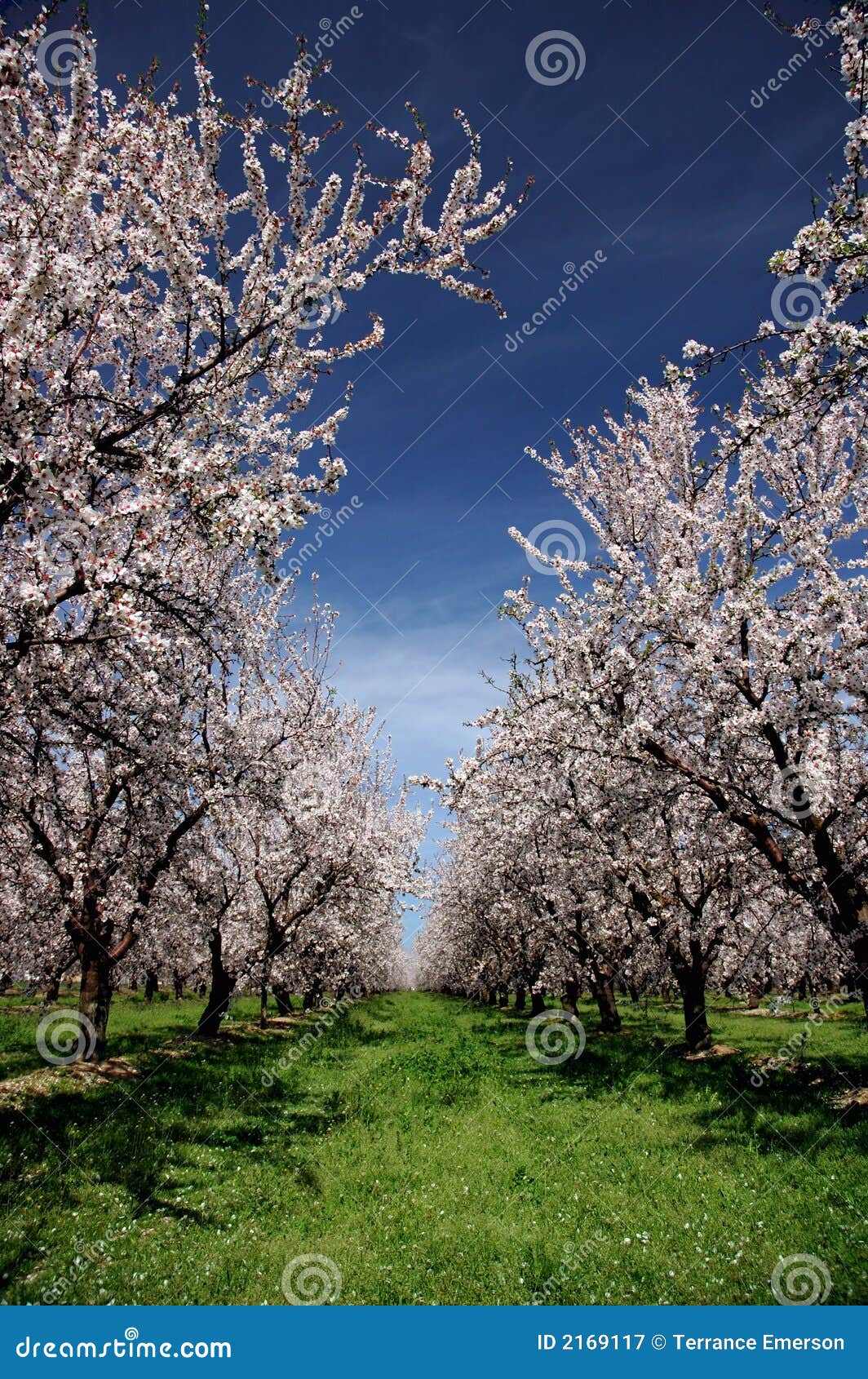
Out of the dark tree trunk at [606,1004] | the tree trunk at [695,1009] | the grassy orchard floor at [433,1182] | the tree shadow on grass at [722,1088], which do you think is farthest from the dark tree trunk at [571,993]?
the grassy orchard floor at [433,1182]

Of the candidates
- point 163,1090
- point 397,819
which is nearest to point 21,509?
point 163,1090

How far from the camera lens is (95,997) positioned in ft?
47.5

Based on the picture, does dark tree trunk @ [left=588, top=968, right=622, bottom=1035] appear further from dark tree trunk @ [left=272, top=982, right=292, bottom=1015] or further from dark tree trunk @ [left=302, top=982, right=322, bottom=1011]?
dark tree trunk @ [left=302, top=982, right=322, bottom=1011]

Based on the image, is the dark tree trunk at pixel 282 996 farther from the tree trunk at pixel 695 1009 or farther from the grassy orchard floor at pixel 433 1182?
the tree trunk at pixel 695 1009

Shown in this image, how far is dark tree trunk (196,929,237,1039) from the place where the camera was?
1959 cm

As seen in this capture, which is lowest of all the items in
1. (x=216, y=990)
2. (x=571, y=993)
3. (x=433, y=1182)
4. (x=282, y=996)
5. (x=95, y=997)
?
(x=282, y=996)

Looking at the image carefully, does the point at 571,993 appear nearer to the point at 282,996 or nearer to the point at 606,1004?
the point at 606,1004

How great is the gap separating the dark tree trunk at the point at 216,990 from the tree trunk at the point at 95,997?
446 centimetres

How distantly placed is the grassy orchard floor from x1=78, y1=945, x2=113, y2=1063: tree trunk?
78 cm

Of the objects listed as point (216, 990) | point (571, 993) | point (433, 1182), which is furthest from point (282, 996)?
point (433, 1182)

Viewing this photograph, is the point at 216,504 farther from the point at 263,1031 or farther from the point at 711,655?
the point at 263,1031

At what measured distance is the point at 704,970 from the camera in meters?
17.2

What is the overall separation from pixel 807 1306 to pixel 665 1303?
1225 millimetres

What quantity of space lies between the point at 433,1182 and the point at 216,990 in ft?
46.6
